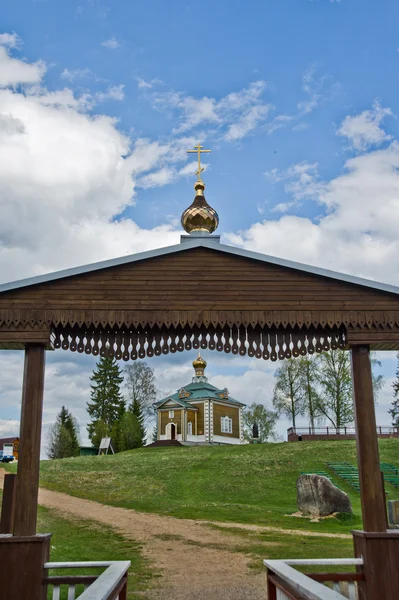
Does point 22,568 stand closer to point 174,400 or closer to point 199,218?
point 199,218

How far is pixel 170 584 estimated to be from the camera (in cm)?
981

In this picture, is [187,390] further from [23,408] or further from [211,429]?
[23,408]

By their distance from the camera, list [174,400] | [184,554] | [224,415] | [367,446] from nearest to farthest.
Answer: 1. [367,446]
2. [184,554]
3. [174,400]
4. [224,415]

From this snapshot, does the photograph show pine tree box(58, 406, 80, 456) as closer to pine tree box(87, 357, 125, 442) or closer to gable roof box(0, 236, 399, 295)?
pine tree box(87, 357, 125, 442)

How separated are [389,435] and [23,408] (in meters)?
38.6

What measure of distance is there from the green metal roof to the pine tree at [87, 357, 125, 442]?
10.1 meters

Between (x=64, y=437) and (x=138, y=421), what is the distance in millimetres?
6709

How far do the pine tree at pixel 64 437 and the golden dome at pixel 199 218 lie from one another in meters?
44.2

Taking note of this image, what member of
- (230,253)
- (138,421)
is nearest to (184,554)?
(230,253)

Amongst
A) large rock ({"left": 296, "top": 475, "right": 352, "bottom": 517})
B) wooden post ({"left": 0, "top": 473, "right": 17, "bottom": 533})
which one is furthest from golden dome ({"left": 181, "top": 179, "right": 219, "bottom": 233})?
large rock ({"left": 296, "top": 475, "right": 352, "bottom": 517})

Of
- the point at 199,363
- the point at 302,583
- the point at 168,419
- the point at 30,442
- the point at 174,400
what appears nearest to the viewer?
the point at 302,583

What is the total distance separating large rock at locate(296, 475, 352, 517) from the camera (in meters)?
17.8

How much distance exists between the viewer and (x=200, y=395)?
42750 millimetres

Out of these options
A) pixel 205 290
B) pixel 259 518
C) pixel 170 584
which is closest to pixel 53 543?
pixel 170 584
